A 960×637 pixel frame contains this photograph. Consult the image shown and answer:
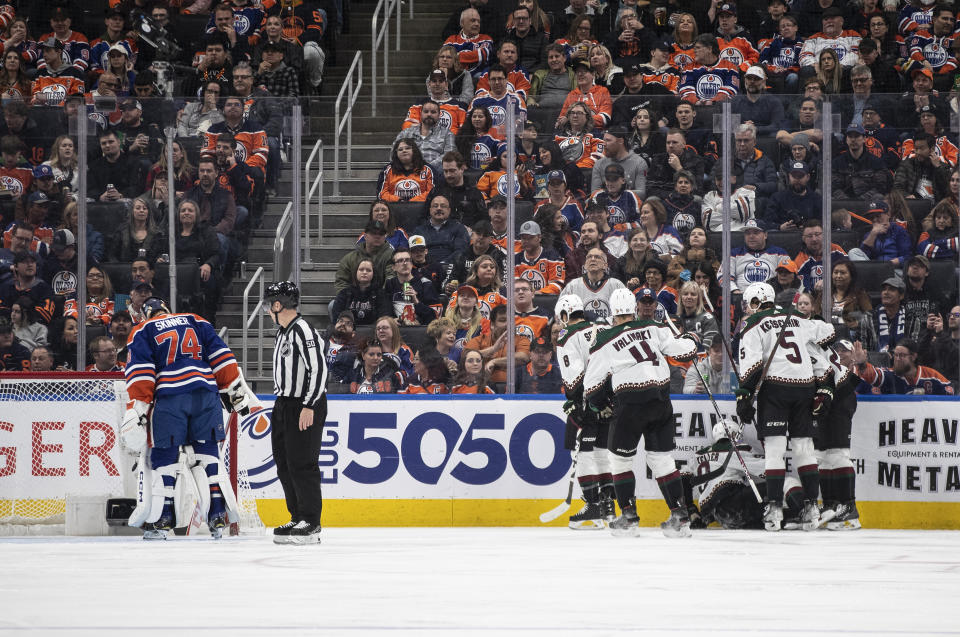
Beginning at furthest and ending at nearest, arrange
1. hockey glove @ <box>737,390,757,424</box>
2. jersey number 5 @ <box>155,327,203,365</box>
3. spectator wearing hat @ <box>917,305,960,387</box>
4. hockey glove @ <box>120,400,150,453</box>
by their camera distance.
A: spectator wearing hat @ <box>917,305,960,387</box>
hockey glove @ <box>737,390,757,424</box>
jersey number 5 @ <box>155,327,203,365</box>
hockey glove @ <box>120,400,150,453</box>

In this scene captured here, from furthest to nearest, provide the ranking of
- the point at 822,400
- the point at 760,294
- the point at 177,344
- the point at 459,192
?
the point at 459,192 < the point at 760,294 < the point at 822,400 < the point at 177,344

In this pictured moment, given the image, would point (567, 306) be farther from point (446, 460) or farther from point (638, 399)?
point (446, 460)

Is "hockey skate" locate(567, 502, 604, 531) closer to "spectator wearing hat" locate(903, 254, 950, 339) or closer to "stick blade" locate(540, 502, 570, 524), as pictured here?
"stick blade" locate(540, 502, 570, 524)

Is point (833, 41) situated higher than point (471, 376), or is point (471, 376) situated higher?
point (833, 41)

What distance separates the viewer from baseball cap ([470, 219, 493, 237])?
34.5 feet

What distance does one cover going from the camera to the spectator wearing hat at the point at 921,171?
34.0 ft

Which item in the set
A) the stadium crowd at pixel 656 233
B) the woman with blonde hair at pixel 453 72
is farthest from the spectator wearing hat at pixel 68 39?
the stadium crowd at pixel 656 233

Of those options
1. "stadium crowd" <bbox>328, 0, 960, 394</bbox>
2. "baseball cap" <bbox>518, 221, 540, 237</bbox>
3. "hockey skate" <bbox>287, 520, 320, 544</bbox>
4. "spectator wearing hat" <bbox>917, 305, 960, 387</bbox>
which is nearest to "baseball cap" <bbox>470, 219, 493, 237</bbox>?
"stadium crowd" <bbox>328, 0, 960, 394</bbox>

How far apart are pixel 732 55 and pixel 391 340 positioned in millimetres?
5012

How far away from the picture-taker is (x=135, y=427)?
8.56 m

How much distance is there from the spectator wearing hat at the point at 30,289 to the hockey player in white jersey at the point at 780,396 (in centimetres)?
499

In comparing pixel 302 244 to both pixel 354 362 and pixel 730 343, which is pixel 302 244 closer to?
pixel 354 362

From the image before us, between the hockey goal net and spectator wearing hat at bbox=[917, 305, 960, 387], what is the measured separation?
488 cm

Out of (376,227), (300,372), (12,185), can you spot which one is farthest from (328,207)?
(300,372)
